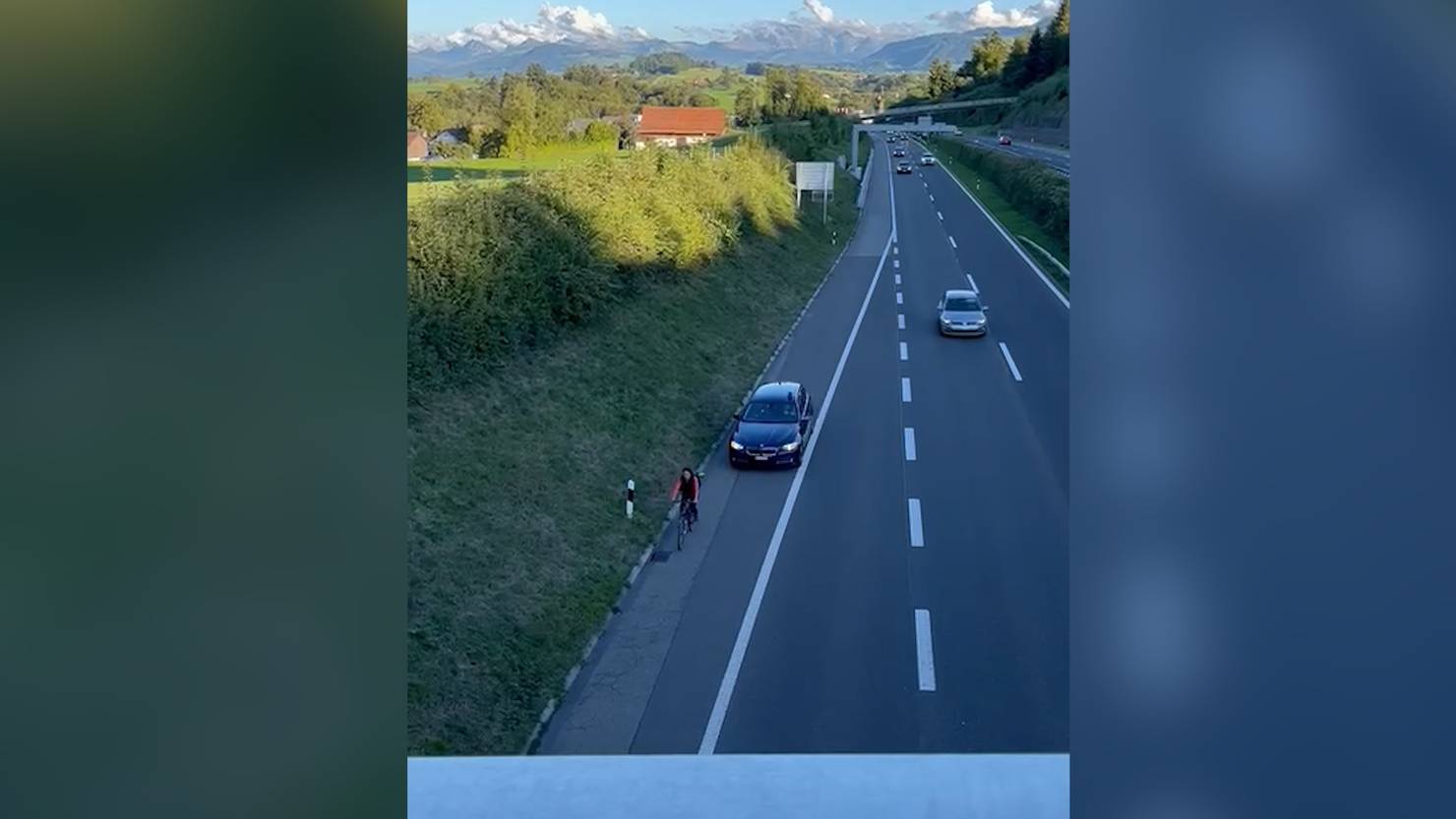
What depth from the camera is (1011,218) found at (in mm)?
37562

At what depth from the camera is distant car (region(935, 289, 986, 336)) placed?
22.0 meters

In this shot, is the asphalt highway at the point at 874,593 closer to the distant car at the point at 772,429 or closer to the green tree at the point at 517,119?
the distant car at the point at 772,429

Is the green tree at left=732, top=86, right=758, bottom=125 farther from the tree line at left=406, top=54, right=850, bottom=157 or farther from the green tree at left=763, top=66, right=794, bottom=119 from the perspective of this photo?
the tree line at left=406, top=54, right=850, bottom=157

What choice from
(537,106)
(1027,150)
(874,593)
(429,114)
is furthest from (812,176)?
(874,593)

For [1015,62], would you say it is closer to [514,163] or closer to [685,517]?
[514,163]

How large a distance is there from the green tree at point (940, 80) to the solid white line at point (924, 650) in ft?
181

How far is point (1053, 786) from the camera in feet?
5.08

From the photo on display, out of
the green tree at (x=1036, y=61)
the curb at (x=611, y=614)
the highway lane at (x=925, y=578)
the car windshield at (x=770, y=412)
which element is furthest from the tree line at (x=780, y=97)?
the car windshield at (x=770, y=412)

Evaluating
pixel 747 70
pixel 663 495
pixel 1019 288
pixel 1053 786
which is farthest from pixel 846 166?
pixel 1053 786

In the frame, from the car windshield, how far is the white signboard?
18022 mm

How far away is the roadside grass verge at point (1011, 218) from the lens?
2881 cm
